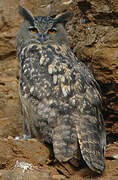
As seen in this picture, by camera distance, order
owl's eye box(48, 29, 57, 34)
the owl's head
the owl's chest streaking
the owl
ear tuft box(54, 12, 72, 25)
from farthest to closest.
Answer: ear tuft box(54, 12, 72, 25) → owl's eye box(48, 29, 57, 34) → the owl's head → the owl's chest streaking → the owl

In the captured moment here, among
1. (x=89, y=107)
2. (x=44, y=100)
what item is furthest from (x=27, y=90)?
(x=89, y=107)

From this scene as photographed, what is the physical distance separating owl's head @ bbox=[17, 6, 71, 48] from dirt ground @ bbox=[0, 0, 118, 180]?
0.35m

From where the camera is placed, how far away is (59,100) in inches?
162

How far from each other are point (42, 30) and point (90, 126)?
1.54 metres

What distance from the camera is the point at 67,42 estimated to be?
5.04 metres

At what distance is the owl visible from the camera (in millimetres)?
3791

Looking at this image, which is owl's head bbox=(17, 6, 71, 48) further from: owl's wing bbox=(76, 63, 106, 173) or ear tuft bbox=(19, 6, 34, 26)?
owl's wing bbox=(76, 63, 106, 173)

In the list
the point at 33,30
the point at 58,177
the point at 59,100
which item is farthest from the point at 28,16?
the point at 58,177

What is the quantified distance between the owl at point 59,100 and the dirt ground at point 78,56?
165mm

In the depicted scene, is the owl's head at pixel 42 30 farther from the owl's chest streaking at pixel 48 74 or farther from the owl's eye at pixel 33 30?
the owl's chest streaking at pixel 48 74

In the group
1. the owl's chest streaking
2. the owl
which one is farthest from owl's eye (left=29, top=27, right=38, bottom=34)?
the owl's chest streaking

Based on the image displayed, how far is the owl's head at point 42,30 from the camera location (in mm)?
4762

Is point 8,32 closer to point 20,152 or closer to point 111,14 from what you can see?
point 111,14

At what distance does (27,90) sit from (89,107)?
0.76m
